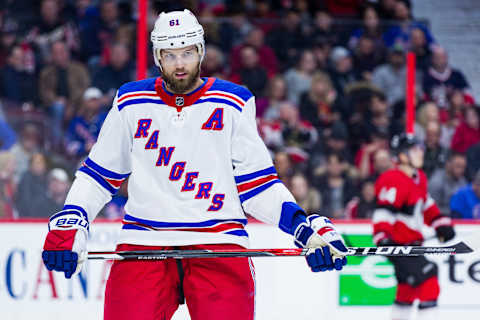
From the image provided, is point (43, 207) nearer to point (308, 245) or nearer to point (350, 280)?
point (350, 280)

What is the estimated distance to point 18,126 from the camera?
5.21 metres

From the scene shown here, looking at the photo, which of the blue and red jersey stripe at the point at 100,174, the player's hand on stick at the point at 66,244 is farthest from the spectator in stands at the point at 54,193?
the player's hand on stick at the point at 66,244

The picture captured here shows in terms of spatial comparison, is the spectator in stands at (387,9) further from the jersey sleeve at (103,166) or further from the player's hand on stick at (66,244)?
the player's hand on stick at (66,244)

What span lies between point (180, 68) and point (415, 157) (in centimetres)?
264

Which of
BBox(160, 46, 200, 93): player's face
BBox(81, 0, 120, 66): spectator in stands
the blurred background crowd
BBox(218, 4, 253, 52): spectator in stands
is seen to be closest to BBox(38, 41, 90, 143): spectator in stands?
the blurred background crowd

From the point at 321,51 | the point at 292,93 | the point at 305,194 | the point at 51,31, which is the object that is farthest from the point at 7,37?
the point at 305,194

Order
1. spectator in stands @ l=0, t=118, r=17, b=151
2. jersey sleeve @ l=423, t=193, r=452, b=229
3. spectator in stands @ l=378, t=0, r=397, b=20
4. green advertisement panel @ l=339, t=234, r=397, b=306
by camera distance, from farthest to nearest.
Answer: spectator in stands @ l=378, t=0, r=397, b=20 < spectator in stands @ l=0, t=118, r=17, b=151 < green advertisement panel @ l=339, t=234, r=397, b=306 < jersey sleeve @ l=423, t=193, r=452, b=229

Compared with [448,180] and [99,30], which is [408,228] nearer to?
[448,180]

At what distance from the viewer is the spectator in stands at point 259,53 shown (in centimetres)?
555

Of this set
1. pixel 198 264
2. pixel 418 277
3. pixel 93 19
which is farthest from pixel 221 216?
pixel 93 19

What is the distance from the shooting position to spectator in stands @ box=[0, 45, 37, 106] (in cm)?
535

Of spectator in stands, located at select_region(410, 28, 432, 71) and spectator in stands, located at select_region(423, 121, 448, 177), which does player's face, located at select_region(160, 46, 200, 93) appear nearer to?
spectator in stands, located at select_region(423, 121, 448, 177)

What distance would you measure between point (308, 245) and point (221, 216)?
251 millimetres

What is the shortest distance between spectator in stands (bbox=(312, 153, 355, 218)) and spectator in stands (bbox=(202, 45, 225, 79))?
852mm
